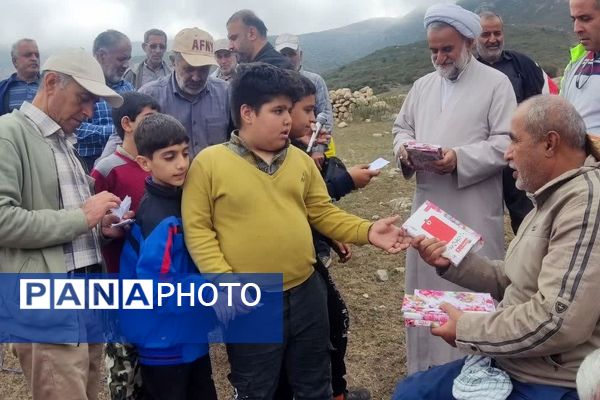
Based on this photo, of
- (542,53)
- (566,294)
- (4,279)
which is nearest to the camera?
(566,294)

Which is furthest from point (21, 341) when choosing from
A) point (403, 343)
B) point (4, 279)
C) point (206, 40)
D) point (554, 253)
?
point (403, 343)

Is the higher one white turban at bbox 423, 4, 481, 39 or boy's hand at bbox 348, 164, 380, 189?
white turban at bbox 423, 4, 481, 39

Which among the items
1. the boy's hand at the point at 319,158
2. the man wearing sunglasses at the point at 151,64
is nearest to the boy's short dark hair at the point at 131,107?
the boy's hand at the point at 319,158

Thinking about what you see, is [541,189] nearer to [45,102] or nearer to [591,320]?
[591,320]

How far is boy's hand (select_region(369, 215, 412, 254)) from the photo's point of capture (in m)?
2.64

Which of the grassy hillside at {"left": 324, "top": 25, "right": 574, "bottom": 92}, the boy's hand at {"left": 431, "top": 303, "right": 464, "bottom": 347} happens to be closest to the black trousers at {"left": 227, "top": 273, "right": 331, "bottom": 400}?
the boy's hand at {"left": 431, "top": 303, "right": 464, "bottom": 347}

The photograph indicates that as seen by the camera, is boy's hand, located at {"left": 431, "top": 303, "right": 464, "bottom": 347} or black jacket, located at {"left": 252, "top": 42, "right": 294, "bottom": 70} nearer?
boy's hand, located at {"left": 431, "top": 303, "right": 464, "bottom": 347}

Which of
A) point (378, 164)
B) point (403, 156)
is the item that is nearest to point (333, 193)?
point (378, 164)

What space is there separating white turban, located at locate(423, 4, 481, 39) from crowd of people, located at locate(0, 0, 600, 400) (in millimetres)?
15

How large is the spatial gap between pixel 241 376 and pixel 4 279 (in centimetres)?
111

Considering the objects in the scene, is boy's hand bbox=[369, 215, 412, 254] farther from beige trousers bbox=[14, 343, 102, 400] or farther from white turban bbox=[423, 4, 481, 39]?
beige trousers bbox=[14, 343, 102, 400]

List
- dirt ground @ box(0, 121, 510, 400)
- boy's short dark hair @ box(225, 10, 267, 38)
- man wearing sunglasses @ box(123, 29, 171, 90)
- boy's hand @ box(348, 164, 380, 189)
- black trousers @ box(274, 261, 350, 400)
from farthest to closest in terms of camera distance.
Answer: man wearing sunglasses @ box(123, 29, 171, 90)
boy's short dark hair @ box(225, 10, 267, 38)
dirt ground @ box(0, 121, 510, 400)
boy's hand @ box(348, 164, 380, 189)
black trousers @ box(274, 261, 350, 400)

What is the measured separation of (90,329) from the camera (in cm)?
260

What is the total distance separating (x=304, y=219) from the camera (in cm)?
261
